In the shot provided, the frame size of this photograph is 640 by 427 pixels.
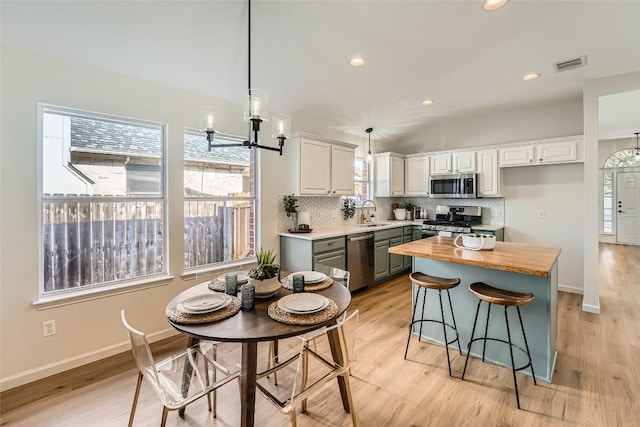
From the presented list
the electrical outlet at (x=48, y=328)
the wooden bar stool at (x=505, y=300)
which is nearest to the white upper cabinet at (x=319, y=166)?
the wooden bar stool at (x=505, y=300)

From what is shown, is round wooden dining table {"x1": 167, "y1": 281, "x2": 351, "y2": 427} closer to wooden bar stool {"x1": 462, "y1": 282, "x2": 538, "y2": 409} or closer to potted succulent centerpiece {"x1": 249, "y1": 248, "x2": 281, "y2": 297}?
potted succulent centerpiece {"x1": 249, "y1": 248, "x2": 281, "y2": 297}

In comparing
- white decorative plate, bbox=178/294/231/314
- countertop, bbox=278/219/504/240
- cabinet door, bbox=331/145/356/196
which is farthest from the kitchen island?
cabinet door, bbox=331/145/356/196

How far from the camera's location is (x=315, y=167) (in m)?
4.18

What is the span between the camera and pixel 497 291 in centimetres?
231

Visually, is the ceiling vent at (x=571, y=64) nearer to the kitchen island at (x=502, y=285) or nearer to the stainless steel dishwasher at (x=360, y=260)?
the kitchen island at (x=502, y=285)

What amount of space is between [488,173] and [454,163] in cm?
57

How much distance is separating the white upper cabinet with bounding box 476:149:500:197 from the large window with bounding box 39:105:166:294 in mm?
4595

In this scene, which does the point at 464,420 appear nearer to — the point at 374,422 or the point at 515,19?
the point at 374,422

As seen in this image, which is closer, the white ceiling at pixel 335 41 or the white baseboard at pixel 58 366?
the white ceiling at pixel 335 41

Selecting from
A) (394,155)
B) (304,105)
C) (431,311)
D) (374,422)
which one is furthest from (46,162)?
(394,155)

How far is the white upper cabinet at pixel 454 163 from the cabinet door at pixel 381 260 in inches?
66.5

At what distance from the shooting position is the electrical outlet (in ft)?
7.73

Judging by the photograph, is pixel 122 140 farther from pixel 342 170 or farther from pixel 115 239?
pixel 342 170

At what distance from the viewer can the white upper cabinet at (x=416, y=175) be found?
5.50m
